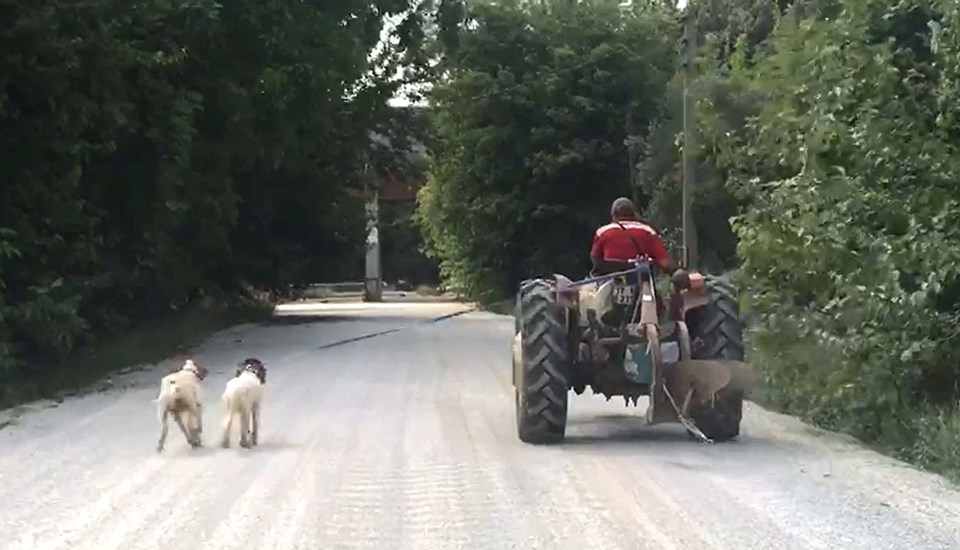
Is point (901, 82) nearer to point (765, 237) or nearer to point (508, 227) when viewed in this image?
point (765, 237)

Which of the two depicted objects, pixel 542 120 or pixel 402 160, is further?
pixel 402 160

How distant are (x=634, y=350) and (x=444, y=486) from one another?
255 cm

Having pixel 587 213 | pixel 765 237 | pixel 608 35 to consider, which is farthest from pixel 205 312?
pixel 765 237

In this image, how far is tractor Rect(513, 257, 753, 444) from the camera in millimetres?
12172

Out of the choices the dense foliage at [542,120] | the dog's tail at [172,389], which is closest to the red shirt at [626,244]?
the dog's tail at [172,389]

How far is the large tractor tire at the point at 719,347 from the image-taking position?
12.5 meters

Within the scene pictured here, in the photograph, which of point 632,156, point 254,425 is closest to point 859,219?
point 254,425

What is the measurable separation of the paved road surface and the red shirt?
Result: 1575 mm

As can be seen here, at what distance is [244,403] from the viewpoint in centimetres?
1234

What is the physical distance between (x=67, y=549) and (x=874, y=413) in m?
7.22

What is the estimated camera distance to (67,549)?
8.33 m

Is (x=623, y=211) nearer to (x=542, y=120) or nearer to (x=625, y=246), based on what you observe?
(x=625, y=246)

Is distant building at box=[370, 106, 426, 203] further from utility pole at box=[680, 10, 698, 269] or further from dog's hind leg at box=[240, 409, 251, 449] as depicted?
dog's hind leg at box=[240, 409, 251, 449]

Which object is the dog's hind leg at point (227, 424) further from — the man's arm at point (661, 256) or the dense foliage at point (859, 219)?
the dense foliage at point (859, 219)
